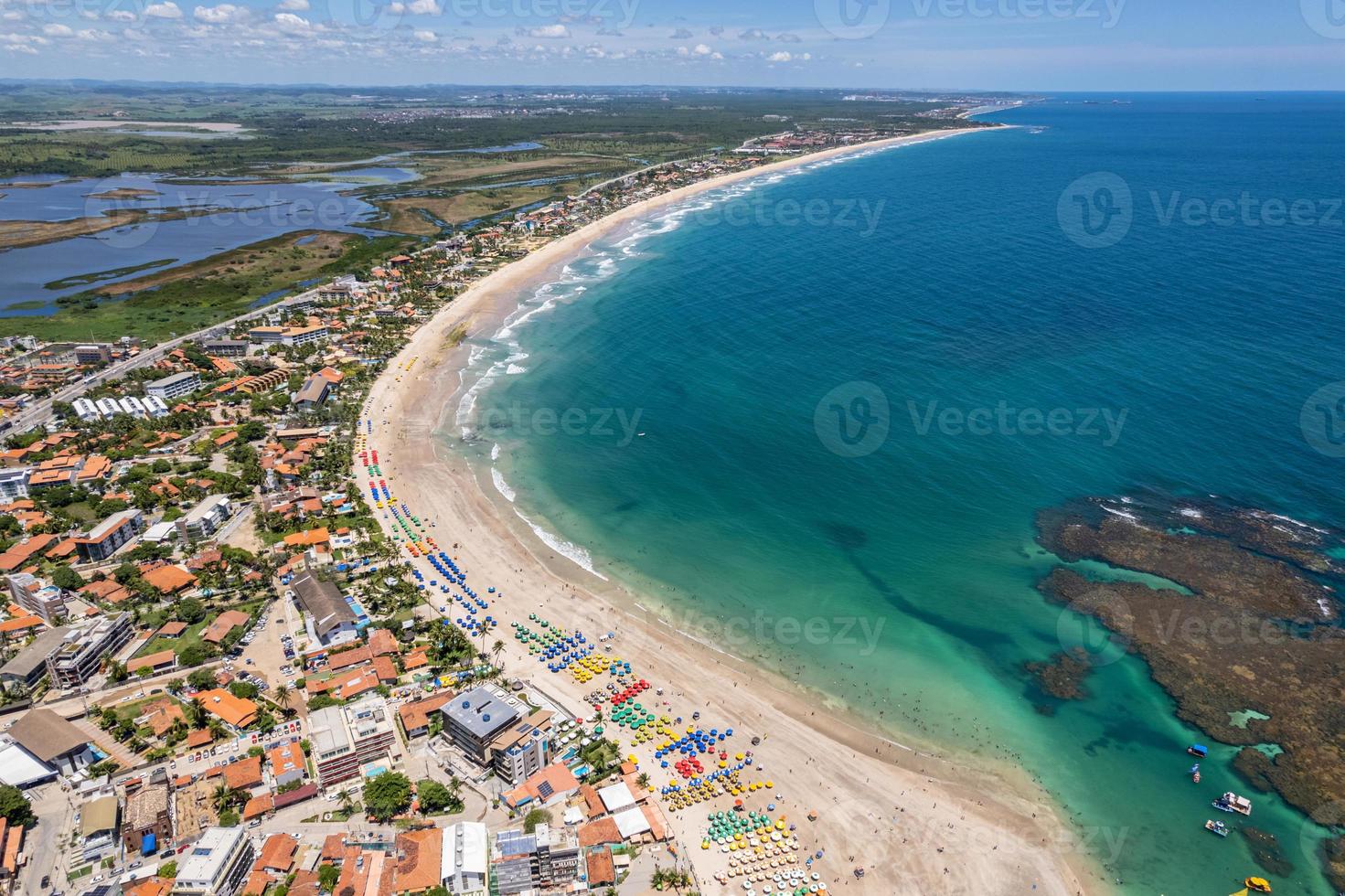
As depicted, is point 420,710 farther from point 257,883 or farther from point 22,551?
point 22,551

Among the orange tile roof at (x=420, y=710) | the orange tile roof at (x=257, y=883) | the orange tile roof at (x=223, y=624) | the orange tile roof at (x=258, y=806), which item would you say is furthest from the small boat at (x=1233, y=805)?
the orange tile roof at (x=223, y=624)

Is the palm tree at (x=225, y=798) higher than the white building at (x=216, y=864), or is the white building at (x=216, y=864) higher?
the white building at (x=216, y=864)

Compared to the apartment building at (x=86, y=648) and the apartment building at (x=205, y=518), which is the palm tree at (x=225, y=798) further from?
the apartment building at (x=205, y=518)

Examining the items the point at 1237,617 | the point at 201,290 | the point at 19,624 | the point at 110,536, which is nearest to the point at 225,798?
the point at 19,624

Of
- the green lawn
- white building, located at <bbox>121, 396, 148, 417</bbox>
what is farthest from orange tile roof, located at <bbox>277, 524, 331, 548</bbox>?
white building, located at <bbox>121, 396, 148, 417</bbox>

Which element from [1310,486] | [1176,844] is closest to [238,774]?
[1176,844]

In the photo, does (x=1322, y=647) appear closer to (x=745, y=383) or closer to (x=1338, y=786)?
(x=1338, y=786)
